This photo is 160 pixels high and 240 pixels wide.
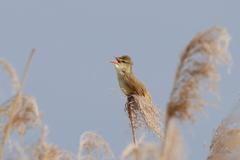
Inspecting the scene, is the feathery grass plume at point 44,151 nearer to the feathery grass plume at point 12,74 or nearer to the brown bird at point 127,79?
the feathery grass plume at point 12,74

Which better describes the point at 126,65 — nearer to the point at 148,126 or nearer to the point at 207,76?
the point at 148,126

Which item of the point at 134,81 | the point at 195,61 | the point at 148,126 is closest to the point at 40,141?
the point at 195,61

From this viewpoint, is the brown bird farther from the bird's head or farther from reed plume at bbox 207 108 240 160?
reed plume at bbox 207 108 240 160

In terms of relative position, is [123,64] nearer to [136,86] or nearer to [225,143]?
[136,86]

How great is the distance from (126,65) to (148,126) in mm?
2203

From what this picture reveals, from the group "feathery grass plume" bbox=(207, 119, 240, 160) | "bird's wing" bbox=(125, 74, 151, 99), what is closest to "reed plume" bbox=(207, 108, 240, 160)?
"feathery grass plume" bbox=(207, 119, 240, 160)

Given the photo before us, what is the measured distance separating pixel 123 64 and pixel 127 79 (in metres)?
0.35

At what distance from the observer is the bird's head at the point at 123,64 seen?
8.41 metres

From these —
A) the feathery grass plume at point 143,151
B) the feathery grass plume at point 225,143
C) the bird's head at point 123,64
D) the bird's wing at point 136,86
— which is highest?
the bird's head at point 123,64

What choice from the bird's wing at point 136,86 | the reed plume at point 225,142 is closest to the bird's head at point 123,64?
the bird's wing at point 136,86

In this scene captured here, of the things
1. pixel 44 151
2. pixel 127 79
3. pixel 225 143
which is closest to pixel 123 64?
pixel 127 79

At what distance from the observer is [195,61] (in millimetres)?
2889

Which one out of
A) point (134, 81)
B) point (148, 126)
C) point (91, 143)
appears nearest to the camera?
point (91, 143)

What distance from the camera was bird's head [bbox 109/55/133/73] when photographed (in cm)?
841
